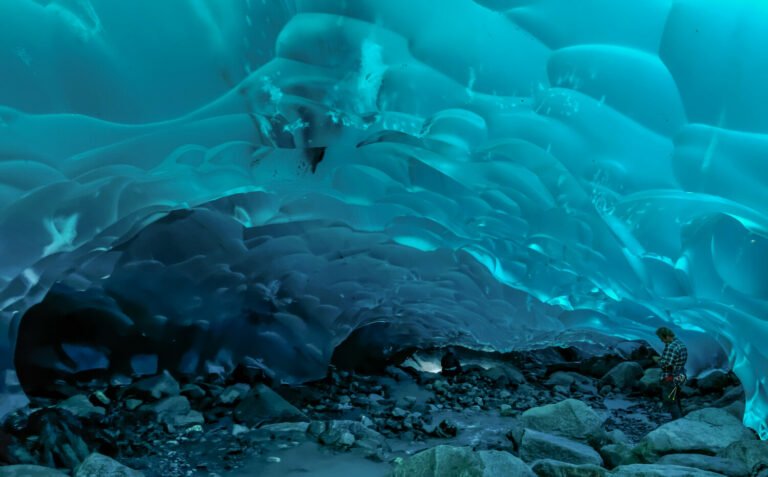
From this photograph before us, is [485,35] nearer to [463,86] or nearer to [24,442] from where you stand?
[463,86]

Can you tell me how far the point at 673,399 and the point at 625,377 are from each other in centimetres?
180

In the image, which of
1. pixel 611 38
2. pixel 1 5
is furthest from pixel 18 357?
pixel 611 38

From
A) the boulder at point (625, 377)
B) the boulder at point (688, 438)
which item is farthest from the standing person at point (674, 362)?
the boulder at point (625, 377)

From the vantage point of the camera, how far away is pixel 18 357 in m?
5.62

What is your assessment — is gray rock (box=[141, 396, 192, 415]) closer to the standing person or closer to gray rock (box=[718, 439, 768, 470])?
gray rock (box=[718, 439, 768, 470])

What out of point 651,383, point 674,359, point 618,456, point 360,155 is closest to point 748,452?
point 618,456

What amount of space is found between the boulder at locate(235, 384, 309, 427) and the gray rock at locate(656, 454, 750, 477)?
3138mm

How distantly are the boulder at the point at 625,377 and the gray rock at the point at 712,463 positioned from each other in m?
5.33

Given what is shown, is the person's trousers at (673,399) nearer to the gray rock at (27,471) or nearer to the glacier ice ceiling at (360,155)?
the glacier ice ceiling at (360,155)

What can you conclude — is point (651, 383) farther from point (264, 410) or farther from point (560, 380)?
point (264, 410)

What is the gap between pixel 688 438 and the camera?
17.8 ft

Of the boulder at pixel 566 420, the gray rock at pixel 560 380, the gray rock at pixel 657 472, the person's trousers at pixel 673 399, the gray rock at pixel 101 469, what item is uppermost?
the gray rock at pixel 101 469

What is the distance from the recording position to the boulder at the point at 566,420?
5.89 meters

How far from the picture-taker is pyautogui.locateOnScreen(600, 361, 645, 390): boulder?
1005cm
